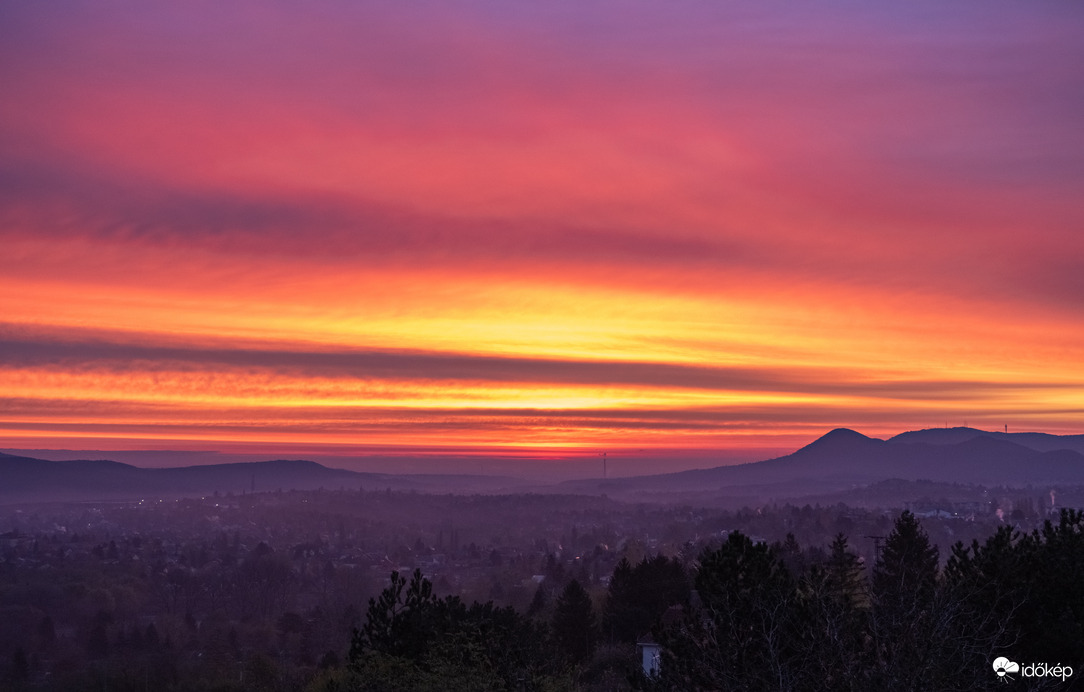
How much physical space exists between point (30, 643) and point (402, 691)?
13888 cm

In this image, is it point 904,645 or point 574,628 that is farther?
point 574,628

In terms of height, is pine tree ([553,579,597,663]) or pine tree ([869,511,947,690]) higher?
pine tree ([869,511,947,690])

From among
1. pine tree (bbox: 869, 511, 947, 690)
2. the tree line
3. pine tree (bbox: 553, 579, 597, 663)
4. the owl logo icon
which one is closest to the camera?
pine tree (bbox: 869, 511, 947, 690)

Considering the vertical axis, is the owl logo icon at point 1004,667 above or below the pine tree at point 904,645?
below

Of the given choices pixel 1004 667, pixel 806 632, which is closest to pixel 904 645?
pixel 806 632

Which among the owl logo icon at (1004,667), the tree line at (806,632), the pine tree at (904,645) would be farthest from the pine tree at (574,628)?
the owl logo icon at (1004,667)

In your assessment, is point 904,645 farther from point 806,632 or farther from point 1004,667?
point 1004,667

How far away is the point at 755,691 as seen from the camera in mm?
21188

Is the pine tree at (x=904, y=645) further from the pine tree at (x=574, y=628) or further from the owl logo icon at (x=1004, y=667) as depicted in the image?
the pine tree at (x=574, y=628)

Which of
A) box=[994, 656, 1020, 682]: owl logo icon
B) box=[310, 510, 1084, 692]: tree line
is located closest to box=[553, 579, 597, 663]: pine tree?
box=[310, 510, 1084, 692]: tree line

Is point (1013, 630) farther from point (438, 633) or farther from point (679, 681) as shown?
point (438, 633)

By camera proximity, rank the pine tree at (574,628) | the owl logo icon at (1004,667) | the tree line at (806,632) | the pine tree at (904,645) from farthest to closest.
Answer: the pine tree at (574,628) → the owl logo icon at (1004,667) → the tree line at (806,632) → the pine tree at (904,645)

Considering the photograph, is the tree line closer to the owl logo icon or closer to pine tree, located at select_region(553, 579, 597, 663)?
the owl logo icon

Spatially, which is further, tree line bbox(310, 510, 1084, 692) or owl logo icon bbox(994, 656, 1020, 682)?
owl logo icon bbox(994, 656, 1020, 682)
